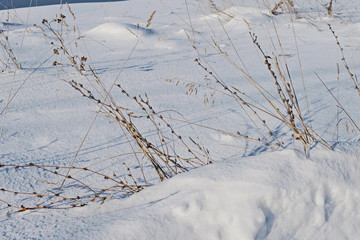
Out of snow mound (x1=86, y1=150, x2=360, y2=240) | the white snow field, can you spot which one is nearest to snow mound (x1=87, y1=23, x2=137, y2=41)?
the white snow field

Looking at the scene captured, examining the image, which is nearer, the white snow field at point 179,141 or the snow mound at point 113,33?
the white snow field at point 179,141

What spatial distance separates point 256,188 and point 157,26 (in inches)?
115

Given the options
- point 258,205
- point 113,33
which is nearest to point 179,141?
point 258,205

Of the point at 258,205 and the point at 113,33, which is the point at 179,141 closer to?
the point at 258,205

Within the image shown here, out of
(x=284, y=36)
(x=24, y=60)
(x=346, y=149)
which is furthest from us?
(x=284, y=36)

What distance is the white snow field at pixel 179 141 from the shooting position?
988 mm

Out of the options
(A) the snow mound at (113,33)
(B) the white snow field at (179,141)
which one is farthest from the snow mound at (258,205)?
(A) the snow mound at (113,33)

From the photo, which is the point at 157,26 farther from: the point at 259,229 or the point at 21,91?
the point at 259,229

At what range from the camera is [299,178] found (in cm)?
102

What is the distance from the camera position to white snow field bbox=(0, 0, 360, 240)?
99cm

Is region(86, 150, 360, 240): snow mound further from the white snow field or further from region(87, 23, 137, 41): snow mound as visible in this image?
region(87, 23, 137, 41): snow mound

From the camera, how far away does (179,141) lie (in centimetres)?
171

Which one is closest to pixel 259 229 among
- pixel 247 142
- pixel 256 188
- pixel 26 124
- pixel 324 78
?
pixel 256 188

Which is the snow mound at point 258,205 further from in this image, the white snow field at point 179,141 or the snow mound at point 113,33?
the snow mound at point 113,33
